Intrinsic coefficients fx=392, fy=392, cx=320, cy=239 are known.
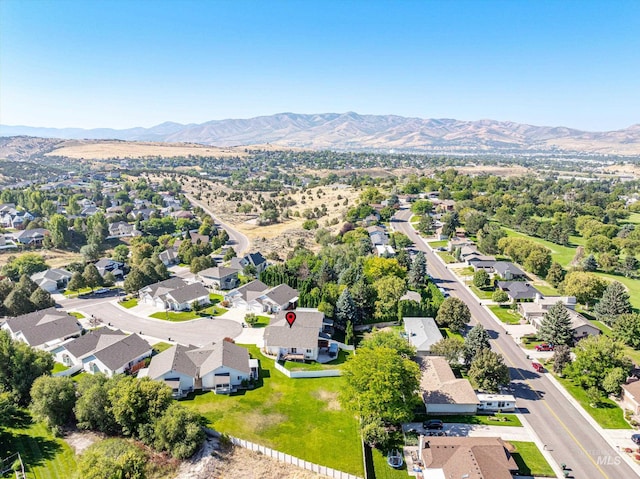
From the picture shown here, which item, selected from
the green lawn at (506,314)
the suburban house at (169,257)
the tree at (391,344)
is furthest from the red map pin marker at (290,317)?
the suburban house at (169,257)

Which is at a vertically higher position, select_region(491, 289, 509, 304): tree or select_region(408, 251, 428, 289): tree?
select_region(408, 251, 428, 289): tree

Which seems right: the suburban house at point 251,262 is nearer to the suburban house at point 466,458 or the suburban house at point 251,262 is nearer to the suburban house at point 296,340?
the suburban house at point 296,340

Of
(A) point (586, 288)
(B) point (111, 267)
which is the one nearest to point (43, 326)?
(B) point (111, 267)

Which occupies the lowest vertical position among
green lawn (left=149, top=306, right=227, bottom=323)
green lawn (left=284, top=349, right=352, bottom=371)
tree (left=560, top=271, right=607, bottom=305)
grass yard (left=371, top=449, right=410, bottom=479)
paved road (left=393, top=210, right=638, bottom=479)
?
grass yard (left=371, top=449, right=410, bottom=479)

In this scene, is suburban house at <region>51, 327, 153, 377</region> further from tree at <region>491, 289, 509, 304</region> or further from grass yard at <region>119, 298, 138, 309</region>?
tree at <region>491, 289, 509, 304</region>

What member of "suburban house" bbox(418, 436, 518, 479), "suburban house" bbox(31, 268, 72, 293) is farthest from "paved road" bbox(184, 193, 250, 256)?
"suburban house" bbox(418, 436, 518, 479)

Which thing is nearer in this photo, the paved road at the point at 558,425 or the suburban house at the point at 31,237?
the paved road at the point at 558,425

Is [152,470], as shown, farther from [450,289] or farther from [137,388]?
[450,289]
